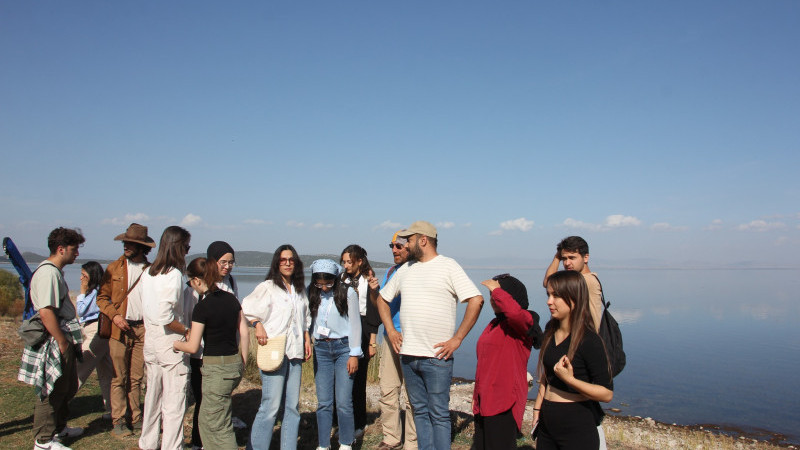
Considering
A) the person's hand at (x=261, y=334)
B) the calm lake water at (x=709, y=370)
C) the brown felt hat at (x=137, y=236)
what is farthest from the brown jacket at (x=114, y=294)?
the calm lake water at (x=709, y=370)

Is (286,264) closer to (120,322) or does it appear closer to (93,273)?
(120,322)

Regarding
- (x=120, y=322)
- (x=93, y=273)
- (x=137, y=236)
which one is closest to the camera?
(x=120, y=322)

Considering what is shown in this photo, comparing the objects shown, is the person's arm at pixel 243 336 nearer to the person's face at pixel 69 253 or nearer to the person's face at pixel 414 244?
the person's face at pixel 414 244

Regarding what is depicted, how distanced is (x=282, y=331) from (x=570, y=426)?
2.34 metres

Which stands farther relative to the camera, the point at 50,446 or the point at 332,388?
the point at 332,388

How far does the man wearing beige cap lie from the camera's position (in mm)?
3762

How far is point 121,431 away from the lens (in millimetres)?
4949

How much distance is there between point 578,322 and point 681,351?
1770 cm

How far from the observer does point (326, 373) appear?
4418mm

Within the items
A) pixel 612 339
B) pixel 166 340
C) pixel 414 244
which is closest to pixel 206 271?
pixel 166 340

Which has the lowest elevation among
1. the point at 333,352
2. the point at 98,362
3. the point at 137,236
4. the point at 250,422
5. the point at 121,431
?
the point at 250,422

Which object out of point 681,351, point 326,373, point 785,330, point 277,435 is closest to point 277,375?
point 326,373

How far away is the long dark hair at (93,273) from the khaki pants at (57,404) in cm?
150

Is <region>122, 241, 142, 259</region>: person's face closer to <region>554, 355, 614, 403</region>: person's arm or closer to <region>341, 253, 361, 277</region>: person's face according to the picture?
<region>341, 253, 361, 277</region>: person's face
